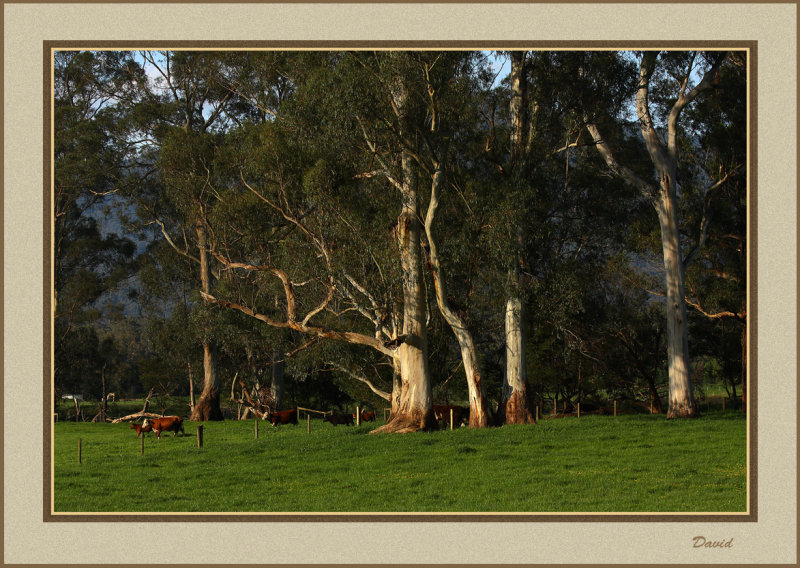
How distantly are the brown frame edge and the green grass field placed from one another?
5.73 feet

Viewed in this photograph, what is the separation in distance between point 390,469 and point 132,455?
661 cm

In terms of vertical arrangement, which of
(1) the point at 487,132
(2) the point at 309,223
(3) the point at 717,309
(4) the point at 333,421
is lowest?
(4) the point at 333,421

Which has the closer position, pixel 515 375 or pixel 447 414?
pixel 515 375

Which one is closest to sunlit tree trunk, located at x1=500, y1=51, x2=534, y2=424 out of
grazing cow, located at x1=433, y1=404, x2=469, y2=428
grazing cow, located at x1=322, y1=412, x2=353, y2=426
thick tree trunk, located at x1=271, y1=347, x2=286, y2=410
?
grazing cow, located at x1=433, y1=404, x2=469, y2=428

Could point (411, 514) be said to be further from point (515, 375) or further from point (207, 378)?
point (207, 378)

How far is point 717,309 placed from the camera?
29156mm

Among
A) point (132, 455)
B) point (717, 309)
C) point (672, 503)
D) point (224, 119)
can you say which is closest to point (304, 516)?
point (672, 503)

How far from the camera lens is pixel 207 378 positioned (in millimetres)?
33531

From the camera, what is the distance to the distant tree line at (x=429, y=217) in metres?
21.7

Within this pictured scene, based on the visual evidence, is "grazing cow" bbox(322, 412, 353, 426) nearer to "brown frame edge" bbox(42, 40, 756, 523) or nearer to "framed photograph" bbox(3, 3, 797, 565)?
"framed photograph" bbox(3, 3, 797, 565)

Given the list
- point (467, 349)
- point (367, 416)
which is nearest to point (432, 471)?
point (467, 349)

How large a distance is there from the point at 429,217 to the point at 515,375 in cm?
519

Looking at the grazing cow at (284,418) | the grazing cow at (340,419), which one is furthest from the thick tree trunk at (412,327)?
the grazing cow at (284,418)

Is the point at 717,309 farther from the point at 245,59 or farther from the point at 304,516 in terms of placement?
the point at 304,516
